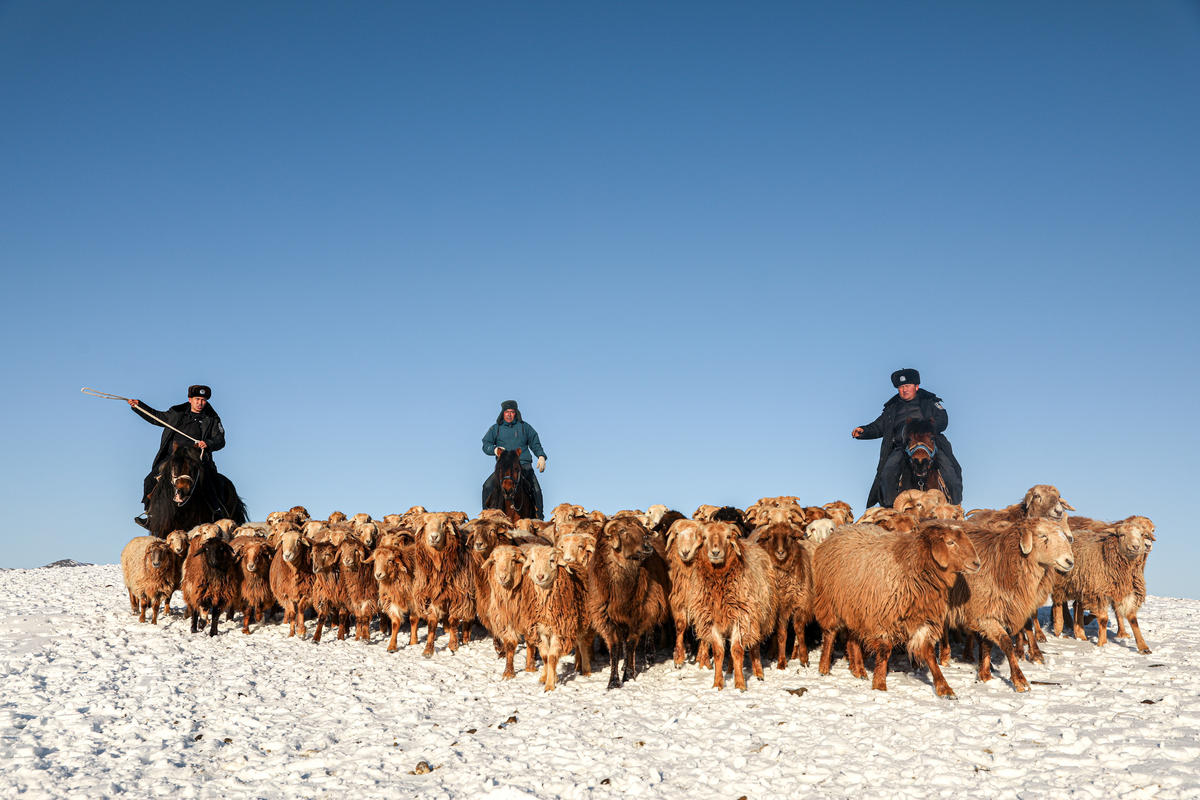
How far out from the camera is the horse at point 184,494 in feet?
48.9

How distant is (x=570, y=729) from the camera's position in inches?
299

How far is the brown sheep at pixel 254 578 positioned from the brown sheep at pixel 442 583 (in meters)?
2.85

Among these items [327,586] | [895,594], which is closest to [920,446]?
[895,594]

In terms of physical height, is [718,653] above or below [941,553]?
below

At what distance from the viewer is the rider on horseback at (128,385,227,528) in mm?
16328

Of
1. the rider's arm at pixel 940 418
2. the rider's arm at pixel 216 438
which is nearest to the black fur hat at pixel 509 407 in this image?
the rider's arm at pixel 216 438

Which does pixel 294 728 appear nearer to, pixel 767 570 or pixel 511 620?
pixel 511 620

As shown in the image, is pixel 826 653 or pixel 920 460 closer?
pixel 826 653

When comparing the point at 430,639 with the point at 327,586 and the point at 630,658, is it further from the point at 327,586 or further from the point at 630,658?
the point at 630,658

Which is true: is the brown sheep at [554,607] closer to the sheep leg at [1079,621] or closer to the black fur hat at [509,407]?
the sheep leg at [1079,621]

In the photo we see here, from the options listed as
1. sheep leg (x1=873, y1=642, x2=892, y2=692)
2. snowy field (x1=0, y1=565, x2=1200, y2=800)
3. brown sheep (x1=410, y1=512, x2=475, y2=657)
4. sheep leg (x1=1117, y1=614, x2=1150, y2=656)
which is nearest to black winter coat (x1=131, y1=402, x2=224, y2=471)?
snowy field (x1=0, y1=565, x2=1200, y2=800)

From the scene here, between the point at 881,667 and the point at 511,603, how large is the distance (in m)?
4.04

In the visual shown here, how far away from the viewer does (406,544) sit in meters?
11.8

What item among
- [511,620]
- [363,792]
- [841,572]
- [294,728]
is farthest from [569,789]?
[841,572]
